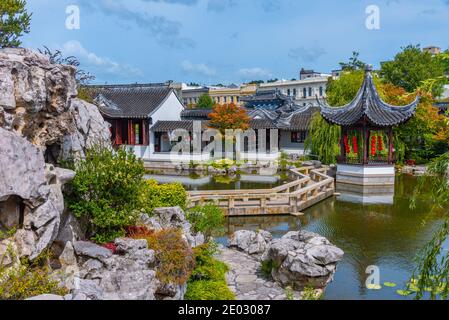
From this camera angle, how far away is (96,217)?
6.41m

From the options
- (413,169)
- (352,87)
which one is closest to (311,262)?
(413,169)

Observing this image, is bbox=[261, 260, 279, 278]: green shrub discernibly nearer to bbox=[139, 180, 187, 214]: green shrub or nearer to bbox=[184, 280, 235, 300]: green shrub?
bbox=[184, 280, 235, 300]: green shrub

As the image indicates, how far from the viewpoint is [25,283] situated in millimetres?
4594

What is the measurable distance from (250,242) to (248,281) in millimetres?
1722

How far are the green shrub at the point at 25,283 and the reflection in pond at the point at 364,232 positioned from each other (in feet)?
14.1

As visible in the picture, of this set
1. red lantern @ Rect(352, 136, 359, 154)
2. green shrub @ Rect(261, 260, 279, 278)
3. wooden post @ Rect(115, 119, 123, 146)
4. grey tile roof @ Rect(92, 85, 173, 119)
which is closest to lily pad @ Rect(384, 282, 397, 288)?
green shrub @ Rect(261, 260, 279, 278)

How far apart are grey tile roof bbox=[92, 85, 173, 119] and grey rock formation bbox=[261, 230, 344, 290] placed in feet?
62.2

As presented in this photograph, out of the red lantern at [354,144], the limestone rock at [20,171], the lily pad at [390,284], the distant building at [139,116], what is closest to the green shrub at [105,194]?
the limestone rock at [20,171]

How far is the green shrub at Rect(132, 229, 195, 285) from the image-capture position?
5.65 metres

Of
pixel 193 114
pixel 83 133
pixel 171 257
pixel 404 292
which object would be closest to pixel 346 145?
pixel 193 114

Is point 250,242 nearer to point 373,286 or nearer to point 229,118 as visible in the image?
point 373,286

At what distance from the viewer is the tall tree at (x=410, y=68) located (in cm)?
3494

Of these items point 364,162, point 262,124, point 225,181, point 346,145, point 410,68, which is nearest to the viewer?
point 364,162

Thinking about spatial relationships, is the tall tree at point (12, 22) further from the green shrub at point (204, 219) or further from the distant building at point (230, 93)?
the distant building at point (230, 93)
